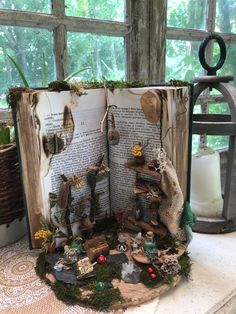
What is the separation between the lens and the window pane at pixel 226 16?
1123 millimetres

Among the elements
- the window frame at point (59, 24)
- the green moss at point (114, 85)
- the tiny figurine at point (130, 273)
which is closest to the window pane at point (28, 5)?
the window frame at point (59, 24)

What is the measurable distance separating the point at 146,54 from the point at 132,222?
57 centimetres

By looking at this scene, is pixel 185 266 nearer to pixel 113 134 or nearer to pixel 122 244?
pixel 122 244

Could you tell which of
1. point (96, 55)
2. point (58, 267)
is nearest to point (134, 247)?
point (58, 267)

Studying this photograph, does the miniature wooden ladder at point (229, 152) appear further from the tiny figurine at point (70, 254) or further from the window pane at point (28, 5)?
the window pane at point (28, 5)

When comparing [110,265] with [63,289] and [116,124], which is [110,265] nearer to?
[63,289]

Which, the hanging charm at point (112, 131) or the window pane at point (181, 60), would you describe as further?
the window pane at point (181, 60)

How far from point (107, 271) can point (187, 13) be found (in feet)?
3.01

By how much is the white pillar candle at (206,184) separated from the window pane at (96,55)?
0.39 metres

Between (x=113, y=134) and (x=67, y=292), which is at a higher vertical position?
(x=113, y=134)

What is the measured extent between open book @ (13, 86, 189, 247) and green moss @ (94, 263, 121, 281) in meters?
0.10

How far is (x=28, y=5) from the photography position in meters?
0.71

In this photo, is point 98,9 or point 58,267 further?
point 98,9

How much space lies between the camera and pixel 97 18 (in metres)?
0.83
